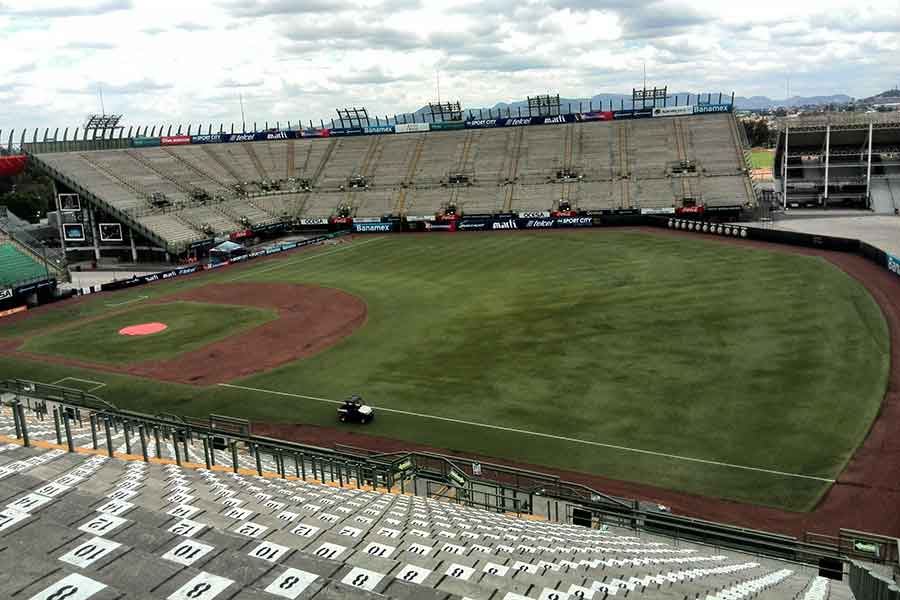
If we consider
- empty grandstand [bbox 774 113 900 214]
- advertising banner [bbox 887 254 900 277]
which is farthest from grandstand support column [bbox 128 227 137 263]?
empty grandstand [bbox 774 113 900 214]

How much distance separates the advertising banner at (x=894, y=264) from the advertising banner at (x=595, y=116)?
52.9 m

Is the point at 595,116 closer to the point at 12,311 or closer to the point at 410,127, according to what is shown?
the point at 410,127

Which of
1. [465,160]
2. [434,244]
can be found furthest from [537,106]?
[434,244]

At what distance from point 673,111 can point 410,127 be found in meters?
38.0

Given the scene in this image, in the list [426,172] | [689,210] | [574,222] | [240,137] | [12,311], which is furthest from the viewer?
[240,137]

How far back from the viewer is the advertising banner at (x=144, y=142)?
91.9 meters

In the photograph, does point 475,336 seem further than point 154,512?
Yes

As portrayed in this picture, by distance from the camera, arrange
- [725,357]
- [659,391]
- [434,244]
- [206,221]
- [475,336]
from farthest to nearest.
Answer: [206,221]
[434,244]
[475,336]
[725,357]
[659,391]

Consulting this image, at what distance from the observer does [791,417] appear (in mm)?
25672

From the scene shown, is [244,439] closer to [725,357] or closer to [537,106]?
[725,357]

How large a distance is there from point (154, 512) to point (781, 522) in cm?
1732

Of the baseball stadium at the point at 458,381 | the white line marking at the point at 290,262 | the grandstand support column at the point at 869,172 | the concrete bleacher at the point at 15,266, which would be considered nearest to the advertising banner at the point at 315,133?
the baseball stadium at the point at 458,381

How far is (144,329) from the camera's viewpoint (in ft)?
144

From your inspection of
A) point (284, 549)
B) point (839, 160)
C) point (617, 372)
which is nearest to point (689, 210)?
point (839, 160)
